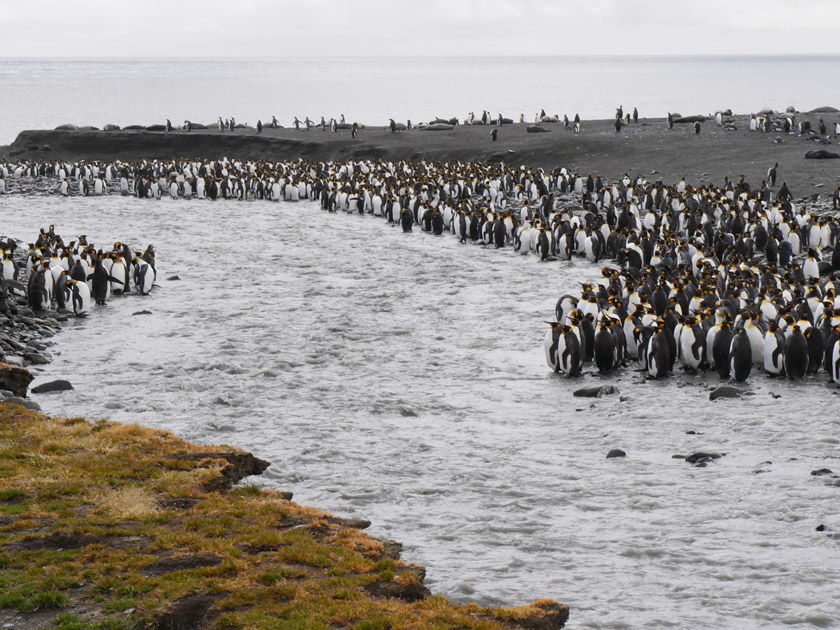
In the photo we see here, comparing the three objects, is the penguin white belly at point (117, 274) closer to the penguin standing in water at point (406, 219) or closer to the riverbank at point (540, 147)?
the penguin standing in water at point (406, 219)

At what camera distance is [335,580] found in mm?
7246

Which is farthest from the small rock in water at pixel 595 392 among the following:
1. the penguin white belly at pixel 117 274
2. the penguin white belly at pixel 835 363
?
the penguin white belly at pixel 117 274

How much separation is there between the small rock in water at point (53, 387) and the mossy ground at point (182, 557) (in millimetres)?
3836

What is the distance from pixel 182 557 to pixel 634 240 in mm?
17985

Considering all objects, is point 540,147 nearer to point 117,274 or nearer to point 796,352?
point 117,274

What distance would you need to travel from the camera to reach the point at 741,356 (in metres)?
13.6

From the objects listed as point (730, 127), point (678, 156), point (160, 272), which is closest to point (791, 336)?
point (160, 272)

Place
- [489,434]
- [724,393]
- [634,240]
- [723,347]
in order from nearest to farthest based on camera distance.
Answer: [489,434], [724,393], [723,347], [634,240]

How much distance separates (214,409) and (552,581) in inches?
265

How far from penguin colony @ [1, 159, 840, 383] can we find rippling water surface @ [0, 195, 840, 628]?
0.72 m

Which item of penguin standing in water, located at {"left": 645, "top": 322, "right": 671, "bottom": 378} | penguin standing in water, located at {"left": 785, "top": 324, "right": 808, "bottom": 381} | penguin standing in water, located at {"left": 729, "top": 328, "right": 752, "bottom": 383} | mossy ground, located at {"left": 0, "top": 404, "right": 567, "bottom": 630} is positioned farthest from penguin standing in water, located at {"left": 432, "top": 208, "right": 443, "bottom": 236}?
mossy ground, located at {"left": 0, "top": 404, "right": 567, "bottom": 630}

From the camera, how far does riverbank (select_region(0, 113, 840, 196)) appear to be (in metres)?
35.5

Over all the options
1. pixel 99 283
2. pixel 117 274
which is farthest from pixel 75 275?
pixel 117 274

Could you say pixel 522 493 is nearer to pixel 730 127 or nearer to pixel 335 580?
pixel 335 580
